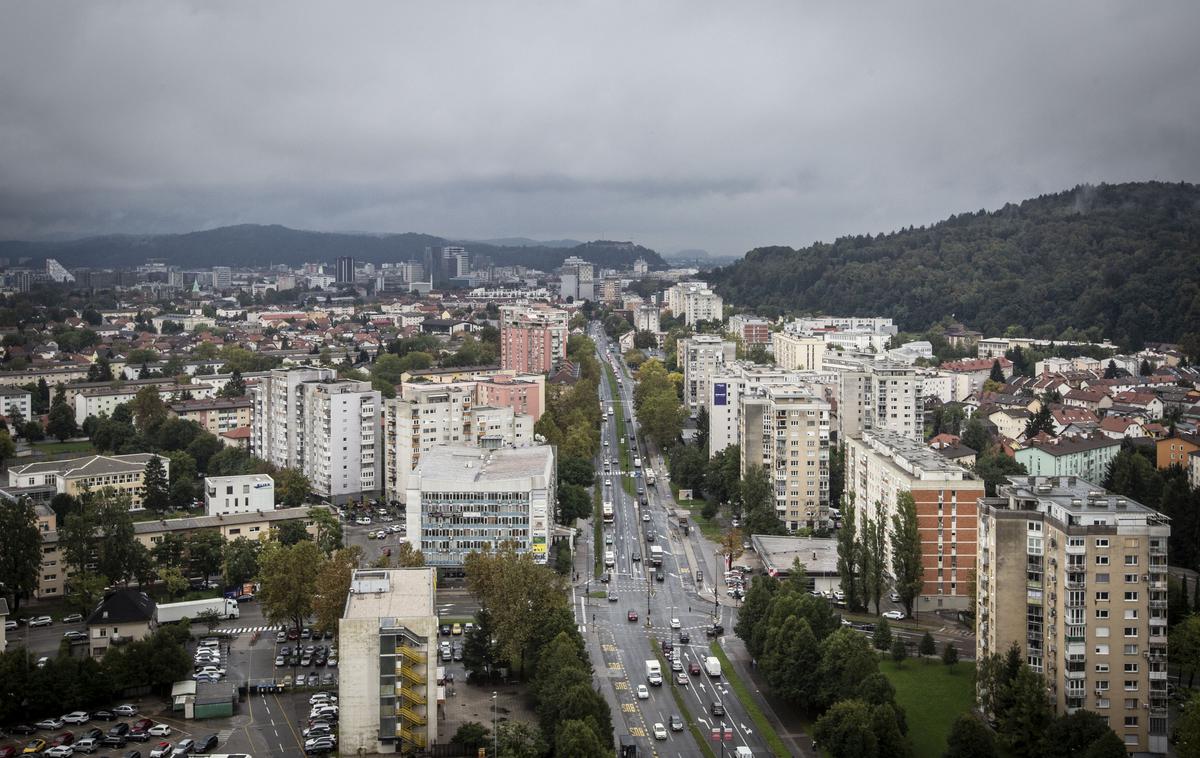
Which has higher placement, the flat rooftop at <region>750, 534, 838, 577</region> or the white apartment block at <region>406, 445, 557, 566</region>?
Answer: the white apartment block at <region>406, 445, 557, 566</region>

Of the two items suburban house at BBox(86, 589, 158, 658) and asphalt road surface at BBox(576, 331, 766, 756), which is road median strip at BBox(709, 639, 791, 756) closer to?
asphalt road surface at BBox(576, 331, 766, 756)

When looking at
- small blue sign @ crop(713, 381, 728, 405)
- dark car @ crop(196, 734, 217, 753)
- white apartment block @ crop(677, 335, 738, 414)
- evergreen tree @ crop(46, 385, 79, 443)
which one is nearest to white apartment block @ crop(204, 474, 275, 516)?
dark car @ crop(196, 734, 217, 753)

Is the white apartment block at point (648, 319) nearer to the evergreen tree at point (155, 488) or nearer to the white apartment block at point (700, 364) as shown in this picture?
the white apartment block at point (700, 364)

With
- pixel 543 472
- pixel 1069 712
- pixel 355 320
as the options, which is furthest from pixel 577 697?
pixel 355 320

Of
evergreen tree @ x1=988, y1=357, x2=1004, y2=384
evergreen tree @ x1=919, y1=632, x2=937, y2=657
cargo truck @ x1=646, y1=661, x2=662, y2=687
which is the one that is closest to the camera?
cargo truck @ x1=646, y1=661, x2=662, y2=687

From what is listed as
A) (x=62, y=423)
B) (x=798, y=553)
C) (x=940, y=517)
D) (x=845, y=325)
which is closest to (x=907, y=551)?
(x=940, y=517)
